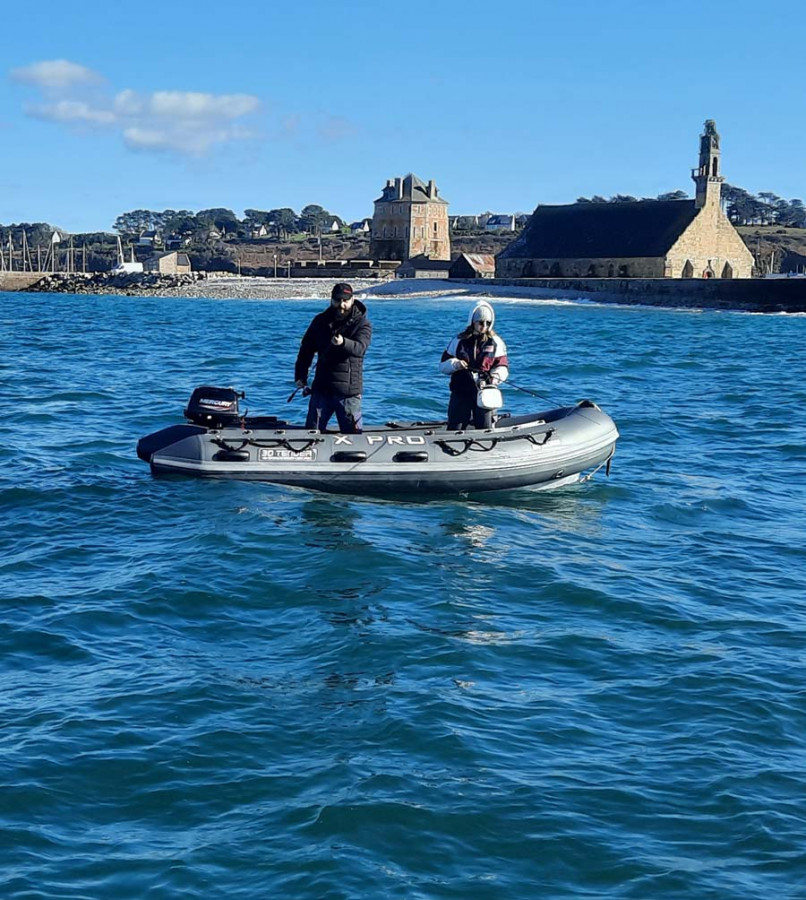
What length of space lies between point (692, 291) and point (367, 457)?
64.9m

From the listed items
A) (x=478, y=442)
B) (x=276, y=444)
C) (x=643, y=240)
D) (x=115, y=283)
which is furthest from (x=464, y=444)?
(x=115, y=283)

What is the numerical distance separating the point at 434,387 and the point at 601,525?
12675mm

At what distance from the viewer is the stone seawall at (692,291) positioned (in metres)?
69.1

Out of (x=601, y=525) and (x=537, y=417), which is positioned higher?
(x=537, y=417)

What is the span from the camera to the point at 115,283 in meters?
111

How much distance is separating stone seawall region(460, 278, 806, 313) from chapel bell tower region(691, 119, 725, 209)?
9.19 metres

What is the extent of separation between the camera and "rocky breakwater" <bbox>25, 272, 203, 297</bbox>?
337 ft

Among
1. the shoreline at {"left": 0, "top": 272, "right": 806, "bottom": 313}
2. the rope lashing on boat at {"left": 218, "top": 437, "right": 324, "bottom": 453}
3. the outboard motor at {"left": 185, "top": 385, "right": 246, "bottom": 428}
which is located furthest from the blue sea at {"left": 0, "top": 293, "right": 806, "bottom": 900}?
the shoreline at {"left": 0, "top": 272, "right": 806, "bottom": 313}

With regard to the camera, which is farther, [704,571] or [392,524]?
[392,524]

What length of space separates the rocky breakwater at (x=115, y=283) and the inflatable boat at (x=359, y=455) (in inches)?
3548

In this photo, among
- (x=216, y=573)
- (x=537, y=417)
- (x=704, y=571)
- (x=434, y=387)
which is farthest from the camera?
(x=434, y=387)

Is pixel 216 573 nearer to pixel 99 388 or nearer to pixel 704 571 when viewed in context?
pixel 704 571

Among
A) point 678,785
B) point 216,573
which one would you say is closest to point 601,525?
point 216,573

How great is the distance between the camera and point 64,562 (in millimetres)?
9438
